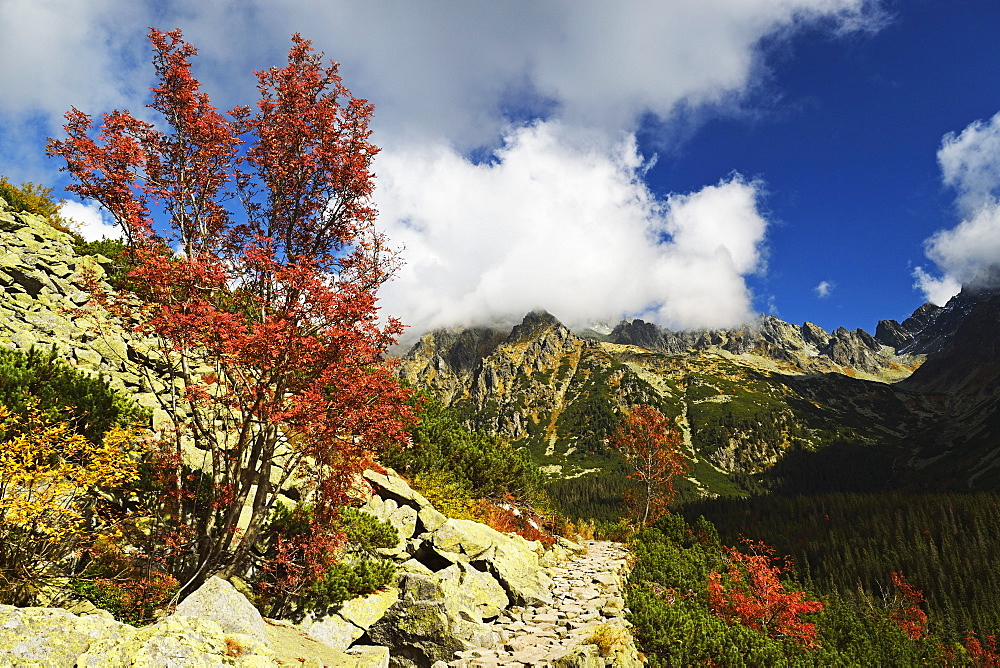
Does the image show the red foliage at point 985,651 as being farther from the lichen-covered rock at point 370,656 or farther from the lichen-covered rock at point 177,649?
the lichen-covered rock at point 177,649

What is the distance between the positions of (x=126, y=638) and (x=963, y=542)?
92.3 metres

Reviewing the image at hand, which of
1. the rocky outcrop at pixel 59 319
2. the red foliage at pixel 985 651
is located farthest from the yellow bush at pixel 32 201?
the red foliage at pixel 985 651

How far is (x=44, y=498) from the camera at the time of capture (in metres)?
8.56

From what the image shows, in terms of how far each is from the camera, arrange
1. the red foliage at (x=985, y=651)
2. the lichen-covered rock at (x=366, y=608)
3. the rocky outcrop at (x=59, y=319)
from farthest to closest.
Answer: the red foliage at (x=985, y=651) < the rocky outcrop at (x=59, y=319) < the lichen-covered rock at (x=366, y=608)

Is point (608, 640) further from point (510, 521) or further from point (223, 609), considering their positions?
point (510, 521)

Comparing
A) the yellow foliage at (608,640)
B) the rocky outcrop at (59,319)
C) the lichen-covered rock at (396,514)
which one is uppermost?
the rocky outcrop at (59,319)

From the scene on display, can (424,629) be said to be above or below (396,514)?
below

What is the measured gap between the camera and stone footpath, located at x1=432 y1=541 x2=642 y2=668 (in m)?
9.34

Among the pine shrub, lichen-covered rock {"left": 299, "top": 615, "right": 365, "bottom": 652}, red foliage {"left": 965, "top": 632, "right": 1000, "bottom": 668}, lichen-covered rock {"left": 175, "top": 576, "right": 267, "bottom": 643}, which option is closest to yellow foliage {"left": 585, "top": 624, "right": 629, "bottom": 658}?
lichen-covered rock {"left": 299, "top": 615, "right": 365, "bottom": 652}

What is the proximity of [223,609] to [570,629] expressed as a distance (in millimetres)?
8433

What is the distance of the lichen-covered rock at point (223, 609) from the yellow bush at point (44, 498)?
263cm

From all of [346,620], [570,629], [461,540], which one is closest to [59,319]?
[346,620]

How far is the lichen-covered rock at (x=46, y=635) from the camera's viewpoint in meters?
5.11

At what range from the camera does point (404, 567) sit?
13.9 meters
